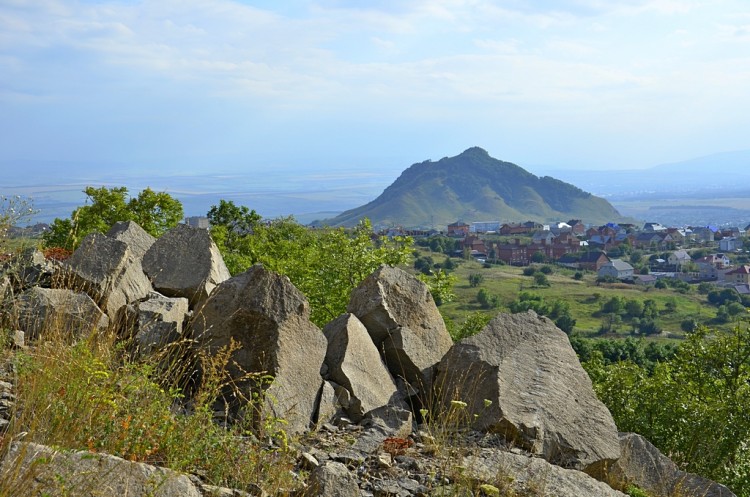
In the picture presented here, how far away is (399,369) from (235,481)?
5309mm

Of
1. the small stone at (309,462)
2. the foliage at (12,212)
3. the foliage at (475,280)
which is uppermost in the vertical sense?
the foliage at (12,212)

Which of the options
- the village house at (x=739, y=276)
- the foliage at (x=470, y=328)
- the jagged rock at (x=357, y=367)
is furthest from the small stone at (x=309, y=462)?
the village house at (x=739, y=276)

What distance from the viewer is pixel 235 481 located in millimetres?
6359

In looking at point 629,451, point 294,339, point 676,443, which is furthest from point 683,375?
point 294,339

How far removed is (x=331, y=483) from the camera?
667 cm

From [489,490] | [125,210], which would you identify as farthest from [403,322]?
[125,210]

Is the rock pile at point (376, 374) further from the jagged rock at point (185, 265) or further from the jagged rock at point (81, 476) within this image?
the jagged rock at point (81, 476)

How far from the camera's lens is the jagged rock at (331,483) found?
6.56 meters

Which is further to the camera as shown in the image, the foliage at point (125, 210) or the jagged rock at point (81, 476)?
the foliage at point (125, 210)

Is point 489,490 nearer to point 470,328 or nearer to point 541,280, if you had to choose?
point 470,328

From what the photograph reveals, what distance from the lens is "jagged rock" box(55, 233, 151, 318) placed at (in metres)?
11.3

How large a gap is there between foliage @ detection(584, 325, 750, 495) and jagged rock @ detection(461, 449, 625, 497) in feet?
18.4

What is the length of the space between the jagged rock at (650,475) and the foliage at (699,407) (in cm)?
175

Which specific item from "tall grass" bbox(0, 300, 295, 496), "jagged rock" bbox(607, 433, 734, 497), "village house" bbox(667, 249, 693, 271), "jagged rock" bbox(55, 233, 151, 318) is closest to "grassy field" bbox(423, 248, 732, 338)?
"village house" bbox(667, 249, 693, 271)
